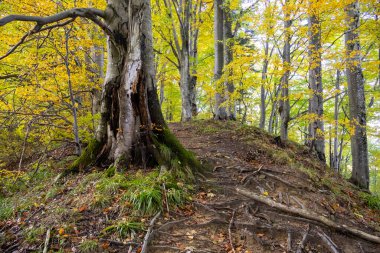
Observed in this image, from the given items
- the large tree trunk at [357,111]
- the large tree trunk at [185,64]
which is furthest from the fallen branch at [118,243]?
the large tree trunk at [185,64]

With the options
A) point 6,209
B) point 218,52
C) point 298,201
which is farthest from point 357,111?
point 6,209

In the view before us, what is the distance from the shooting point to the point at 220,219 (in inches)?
143

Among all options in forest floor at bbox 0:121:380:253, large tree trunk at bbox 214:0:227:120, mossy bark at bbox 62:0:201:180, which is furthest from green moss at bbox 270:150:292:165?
large tree trunk at bbox 214:0:227:120

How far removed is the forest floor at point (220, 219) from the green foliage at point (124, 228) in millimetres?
44

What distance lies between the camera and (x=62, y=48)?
244 inches

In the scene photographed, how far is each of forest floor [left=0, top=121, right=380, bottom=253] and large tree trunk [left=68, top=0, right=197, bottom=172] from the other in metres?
0.66

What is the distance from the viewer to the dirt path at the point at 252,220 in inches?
126

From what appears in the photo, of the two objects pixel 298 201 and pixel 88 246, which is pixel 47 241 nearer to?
pixel 88 246

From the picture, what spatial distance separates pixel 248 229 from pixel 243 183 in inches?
51.5

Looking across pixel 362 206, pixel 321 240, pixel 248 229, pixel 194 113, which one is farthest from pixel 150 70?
pixel 194 113

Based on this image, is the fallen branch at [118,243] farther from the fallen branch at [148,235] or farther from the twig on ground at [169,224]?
the twig on ground at [169,224]

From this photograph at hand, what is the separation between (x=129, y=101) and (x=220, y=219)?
285 cm

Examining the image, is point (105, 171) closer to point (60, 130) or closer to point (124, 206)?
point (124, 206)

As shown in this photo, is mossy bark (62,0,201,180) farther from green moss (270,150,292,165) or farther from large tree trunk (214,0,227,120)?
large tree trunk (214,0,227,120)
